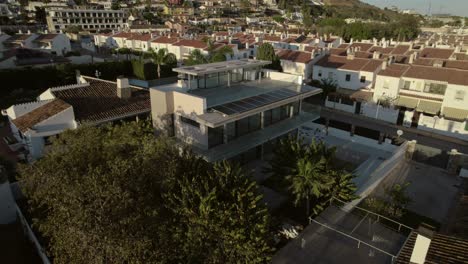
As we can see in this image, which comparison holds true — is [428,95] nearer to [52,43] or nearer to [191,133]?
[191,133]

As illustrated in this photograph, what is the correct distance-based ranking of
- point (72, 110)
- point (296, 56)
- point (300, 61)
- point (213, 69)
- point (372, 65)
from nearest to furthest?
point (72, 110), point (213, 69), point (372, 65), point (300, 61), point (296, 56)

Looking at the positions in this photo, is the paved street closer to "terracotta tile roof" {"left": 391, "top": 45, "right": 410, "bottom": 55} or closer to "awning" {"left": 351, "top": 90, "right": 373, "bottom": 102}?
"awning" {"left": 351, "top": 90, "right": 373, "bottom": 102}

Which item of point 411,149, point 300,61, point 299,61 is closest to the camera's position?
point 411,149

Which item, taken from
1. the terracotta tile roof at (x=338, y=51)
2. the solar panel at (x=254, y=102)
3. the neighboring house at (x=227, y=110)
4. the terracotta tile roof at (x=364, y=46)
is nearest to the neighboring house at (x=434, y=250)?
the neighboring house at (x=227, y=110)

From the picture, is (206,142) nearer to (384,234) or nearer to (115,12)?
(384,234)

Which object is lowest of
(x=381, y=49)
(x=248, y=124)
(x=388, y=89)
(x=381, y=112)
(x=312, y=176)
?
(x=381, y=112)

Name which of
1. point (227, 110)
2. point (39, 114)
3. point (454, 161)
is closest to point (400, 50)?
point (454, 161)

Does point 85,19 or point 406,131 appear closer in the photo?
point 406,131

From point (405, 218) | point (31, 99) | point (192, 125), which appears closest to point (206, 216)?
point (192, 125)
